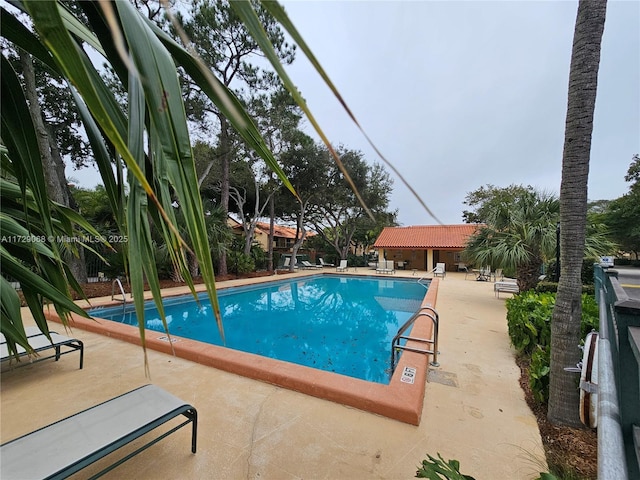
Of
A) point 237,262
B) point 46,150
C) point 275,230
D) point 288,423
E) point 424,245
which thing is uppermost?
point 46,150

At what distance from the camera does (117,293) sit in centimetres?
1037

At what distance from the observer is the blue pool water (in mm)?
6227

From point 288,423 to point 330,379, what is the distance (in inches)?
33.4

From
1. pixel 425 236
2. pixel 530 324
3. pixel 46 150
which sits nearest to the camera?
pixel 530 324

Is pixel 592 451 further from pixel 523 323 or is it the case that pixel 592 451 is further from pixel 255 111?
pixel 255 111

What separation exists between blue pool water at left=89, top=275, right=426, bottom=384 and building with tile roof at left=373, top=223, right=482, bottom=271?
875 cm

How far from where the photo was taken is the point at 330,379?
369 cm

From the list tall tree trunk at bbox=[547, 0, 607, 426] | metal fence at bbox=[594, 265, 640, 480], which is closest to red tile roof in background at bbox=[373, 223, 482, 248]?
tall tree trunk at bbox=[547, 0, 607, 426]

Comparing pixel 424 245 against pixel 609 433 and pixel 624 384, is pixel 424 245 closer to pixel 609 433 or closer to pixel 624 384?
pixel 624 384

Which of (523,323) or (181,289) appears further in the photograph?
(181,289)

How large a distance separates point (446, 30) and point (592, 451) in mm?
4727

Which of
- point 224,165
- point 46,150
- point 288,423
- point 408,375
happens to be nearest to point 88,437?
point 288,423

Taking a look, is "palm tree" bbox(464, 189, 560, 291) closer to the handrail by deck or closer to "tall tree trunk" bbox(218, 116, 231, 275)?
the handrail by deck

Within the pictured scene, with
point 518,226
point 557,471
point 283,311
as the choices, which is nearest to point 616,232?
point 518,226
